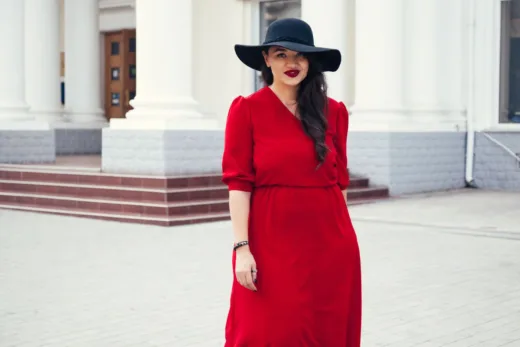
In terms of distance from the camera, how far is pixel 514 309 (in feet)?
22.5

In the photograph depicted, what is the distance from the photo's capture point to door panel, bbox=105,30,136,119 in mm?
23250

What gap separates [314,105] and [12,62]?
47.6 ft

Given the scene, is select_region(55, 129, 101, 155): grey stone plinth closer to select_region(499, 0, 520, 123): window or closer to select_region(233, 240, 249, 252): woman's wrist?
select_region(499, 0, 520, 123): window

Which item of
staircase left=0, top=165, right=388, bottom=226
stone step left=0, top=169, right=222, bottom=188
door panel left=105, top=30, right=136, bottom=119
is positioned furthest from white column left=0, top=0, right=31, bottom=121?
door panel left=105, top=30, right=136, bottom=119

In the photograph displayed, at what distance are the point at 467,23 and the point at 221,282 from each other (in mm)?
10587

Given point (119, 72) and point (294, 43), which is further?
point (119, 72)

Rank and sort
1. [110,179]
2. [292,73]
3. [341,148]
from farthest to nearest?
[110,179], [341,148], [292,73]

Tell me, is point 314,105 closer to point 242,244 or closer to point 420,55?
point 242,244

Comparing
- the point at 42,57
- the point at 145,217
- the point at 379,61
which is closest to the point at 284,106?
the point at 145,217

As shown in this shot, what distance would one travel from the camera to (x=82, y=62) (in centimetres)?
2181

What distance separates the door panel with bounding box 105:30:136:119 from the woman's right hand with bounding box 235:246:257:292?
64.5 ft

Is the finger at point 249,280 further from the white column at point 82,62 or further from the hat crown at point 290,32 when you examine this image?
the white column at point 82,62

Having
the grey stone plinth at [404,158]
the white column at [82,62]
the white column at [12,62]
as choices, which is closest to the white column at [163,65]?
the grey stone plinth at [404,158]

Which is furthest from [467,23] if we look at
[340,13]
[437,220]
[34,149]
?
[34,149]
